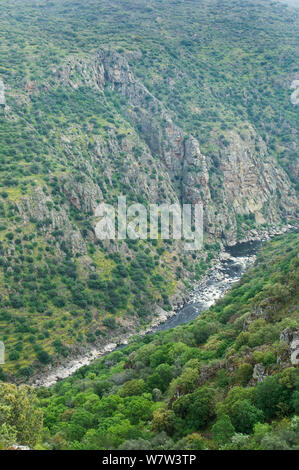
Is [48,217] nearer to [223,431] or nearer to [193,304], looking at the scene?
Result: [193,304]

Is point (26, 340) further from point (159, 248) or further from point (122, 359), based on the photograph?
point (159, 248)

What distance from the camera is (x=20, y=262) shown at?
3351 inches

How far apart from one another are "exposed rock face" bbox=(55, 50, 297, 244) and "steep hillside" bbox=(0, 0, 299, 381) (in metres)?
0.42

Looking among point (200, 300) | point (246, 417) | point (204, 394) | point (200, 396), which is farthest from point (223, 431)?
point (200, 300)

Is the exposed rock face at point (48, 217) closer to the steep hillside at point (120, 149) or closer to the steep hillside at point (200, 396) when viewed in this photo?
the steep hillside at point (120, 149)

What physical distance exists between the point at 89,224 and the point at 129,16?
120 meters

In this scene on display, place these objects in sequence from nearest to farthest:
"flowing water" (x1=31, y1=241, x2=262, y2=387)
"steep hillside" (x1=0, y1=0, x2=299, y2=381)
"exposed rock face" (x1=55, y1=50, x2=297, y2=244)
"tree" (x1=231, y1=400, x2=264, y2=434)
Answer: "tree" (x1=231, y1=400, x2=264, y2=434) < "flowing water" (x1=31, y1=241, x2=262, y2=387) < "steep hillside" (x1=0, y1=0, x2=299, y2=381) < "exposed rock face" (x1=55, y1=50, x2=297, y2=244)

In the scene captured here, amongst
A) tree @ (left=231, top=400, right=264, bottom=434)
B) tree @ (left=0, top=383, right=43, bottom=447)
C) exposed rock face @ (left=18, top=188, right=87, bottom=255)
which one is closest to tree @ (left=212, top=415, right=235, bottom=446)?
tree @ (left=231, top=400, right=264, bottom=434)

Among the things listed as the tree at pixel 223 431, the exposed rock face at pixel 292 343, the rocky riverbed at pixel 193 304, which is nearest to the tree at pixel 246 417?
the tree at pixel 223 431

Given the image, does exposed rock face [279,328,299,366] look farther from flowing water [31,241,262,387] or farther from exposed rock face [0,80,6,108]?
exposed rock face [0,80,6,108]

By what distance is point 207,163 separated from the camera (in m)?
139

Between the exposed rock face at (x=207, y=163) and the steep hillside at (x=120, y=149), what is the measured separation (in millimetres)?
415

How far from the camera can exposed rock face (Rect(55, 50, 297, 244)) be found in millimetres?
133000
